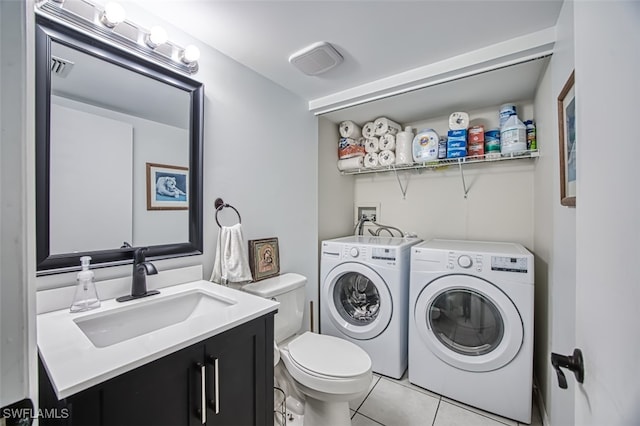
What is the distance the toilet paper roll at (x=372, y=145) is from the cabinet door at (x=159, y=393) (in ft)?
7.11

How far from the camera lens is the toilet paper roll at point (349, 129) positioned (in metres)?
2.59

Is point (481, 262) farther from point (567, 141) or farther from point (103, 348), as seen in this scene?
point (103, 348)

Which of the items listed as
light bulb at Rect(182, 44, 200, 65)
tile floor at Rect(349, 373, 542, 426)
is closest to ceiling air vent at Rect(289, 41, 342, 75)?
light bulb at Rect(182, 44, 200, 65)

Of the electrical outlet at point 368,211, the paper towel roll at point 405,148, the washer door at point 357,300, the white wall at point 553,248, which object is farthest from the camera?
the electrical outlet at point 368,211

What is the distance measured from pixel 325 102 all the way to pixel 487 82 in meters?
1.17

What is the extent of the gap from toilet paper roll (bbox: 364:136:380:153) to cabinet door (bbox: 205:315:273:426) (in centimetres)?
190

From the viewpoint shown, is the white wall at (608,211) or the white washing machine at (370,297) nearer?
the white wall at (608,211)

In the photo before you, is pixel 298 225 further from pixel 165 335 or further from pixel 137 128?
pixel 165 335

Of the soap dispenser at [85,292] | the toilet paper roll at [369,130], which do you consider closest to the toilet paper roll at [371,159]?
the toilet paper roll at [369,130]

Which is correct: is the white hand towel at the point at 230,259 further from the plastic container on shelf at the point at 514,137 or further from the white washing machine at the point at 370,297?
the plastic container on shelf at the point at 514,137

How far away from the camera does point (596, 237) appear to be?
0.51 metres

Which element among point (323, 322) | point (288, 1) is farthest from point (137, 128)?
point (323, 322)

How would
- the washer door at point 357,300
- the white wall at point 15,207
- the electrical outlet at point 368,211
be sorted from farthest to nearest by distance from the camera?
the electrical outlet at point 368,211 < the washer door at point 357,300 < the white wall at point 15,207

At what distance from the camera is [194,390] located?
0.84 metres
